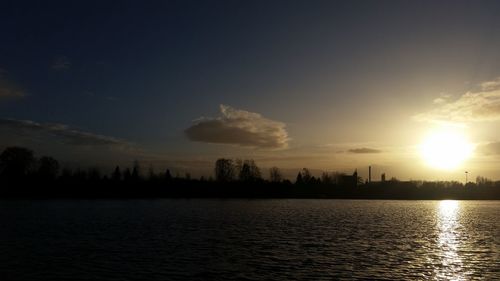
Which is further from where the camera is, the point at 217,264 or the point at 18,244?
the point at 18,244

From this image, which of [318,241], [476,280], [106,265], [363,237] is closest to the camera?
[476,280]

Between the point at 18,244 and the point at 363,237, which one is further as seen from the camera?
the point at 363,237

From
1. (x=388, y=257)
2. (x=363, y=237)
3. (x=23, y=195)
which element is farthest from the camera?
(x=23, y=195)

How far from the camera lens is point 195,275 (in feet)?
111

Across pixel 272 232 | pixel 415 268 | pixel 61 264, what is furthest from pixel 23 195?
pixel 415 268

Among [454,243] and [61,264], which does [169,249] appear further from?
[454,243]

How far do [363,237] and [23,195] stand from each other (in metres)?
177

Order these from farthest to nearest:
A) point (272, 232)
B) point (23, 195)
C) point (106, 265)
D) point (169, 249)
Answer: point (23, 195), point (272, 232), point (169, 249), point (106, 265)

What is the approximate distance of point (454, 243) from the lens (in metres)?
56.1

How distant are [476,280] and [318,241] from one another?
2263 centimetres

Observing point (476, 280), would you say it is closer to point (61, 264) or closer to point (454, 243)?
point (454, 243)

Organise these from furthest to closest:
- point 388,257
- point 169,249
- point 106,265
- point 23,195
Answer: point 23,195 < point 169,249 < point 388,257 < point 106,265

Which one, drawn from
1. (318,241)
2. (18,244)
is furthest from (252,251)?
(18,244)

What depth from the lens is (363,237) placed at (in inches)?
2351
